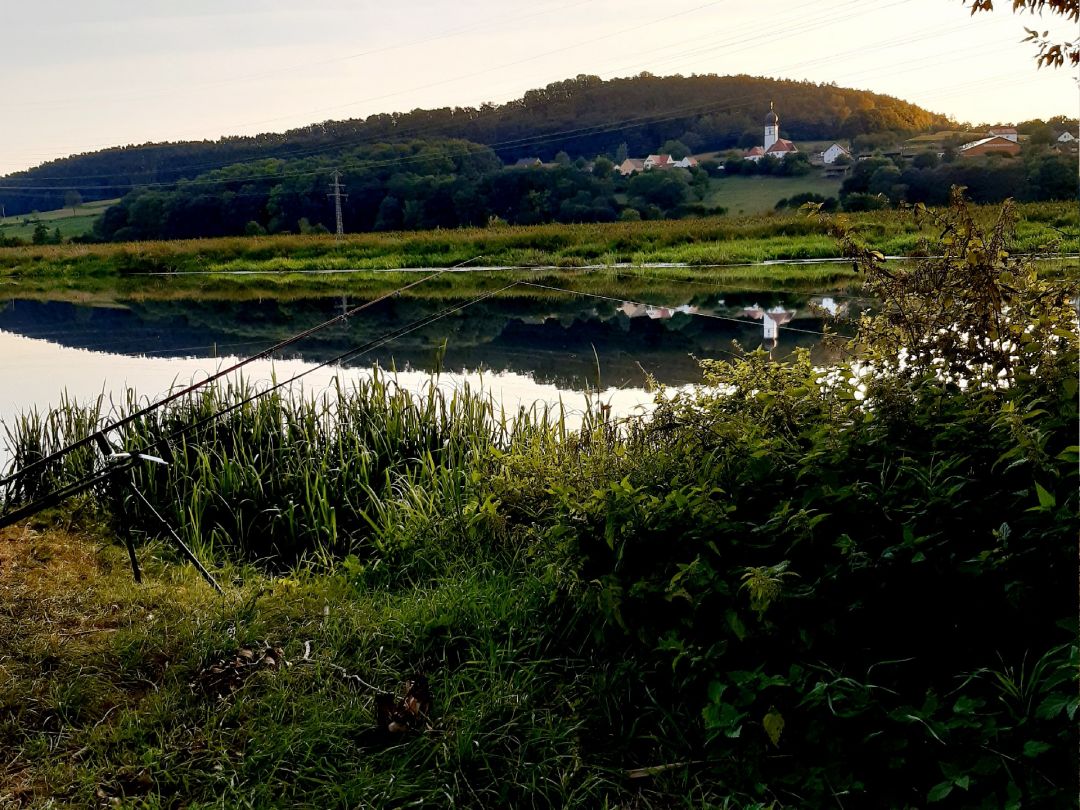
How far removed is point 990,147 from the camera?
44594 millimetres

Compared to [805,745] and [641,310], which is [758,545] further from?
[641,310]

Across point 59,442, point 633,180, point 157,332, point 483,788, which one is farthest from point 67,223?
point 483,788

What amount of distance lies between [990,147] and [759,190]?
1590cm

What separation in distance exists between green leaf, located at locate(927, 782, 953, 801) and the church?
A: 65.9 meters

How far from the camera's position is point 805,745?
7.92 ft

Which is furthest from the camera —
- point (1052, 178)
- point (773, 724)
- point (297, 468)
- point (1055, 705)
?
point (1052, 178)

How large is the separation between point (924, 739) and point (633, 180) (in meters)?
55.4

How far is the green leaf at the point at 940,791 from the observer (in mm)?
1987

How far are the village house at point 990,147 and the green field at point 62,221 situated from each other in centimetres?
5671

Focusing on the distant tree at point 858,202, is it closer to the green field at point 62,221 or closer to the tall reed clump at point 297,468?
the tall reed clump at point 297,468

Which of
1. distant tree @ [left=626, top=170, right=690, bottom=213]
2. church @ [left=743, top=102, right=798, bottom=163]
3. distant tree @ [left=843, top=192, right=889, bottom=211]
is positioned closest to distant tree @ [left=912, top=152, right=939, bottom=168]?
distant tree @ [left=843, top=192, right=889, bottom=211]

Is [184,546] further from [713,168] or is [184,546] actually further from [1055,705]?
[713,168]

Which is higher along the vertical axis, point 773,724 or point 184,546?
point 184,546

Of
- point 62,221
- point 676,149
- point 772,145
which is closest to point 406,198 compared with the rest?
point 676,149
